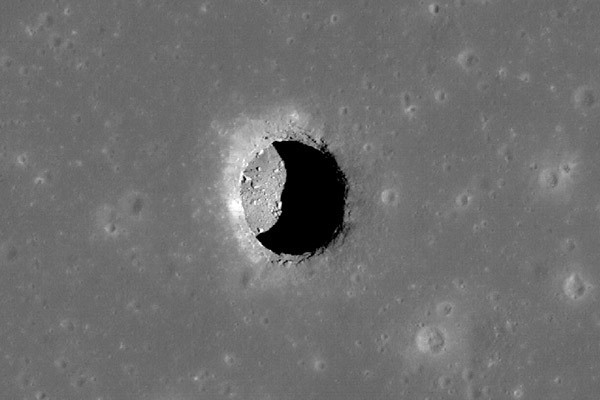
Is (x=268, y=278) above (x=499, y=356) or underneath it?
above

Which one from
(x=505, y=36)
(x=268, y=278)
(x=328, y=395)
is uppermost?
(x=505, y=36)

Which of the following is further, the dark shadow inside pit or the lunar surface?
the dark shadow inside pit

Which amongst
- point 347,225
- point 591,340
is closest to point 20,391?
point 347,225

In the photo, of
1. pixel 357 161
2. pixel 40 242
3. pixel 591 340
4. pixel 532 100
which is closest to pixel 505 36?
pixel 532 100

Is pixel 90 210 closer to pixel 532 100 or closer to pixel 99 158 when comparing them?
pixel 99 158

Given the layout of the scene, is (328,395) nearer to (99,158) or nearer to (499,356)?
(499,356)
